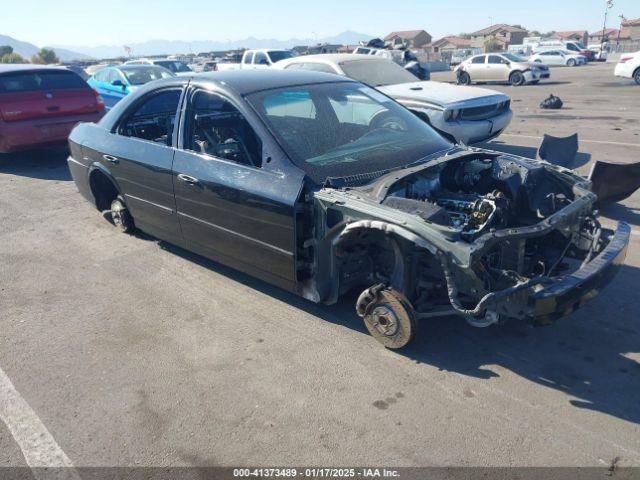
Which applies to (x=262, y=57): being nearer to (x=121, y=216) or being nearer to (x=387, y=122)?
(x=121, y=216)

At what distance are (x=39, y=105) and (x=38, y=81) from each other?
582 millimetres

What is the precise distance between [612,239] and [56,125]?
8.68m

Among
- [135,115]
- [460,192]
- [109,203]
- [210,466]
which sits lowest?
[210,466]

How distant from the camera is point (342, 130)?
4.28 meters

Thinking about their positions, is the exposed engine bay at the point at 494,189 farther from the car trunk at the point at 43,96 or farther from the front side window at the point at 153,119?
the car trunk at the point at 43,96

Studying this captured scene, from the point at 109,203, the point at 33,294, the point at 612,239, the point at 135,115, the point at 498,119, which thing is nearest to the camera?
the point at 612,239

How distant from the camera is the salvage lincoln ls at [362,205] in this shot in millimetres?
3145

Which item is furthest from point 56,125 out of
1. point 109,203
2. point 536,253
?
point 536,253

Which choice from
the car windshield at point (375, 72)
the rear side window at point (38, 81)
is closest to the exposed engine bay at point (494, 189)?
the car windshield at point (375, 72)

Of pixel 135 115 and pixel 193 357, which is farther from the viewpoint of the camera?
pixel 135 115

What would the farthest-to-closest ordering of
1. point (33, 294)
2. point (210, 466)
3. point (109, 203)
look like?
point (109, 203)
point (33, 294)
point (210, 466)

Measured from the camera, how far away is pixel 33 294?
4.67 metres

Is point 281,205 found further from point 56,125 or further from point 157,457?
point 56,125

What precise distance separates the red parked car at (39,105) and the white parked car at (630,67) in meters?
19.5
